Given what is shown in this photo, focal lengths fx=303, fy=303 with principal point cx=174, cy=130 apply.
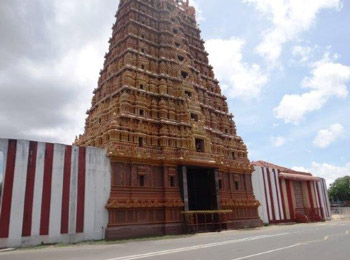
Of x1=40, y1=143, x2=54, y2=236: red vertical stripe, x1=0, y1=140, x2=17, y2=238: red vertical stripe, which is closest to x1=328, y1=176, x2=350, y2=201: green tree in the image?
x1=40, y1=143, x2=54, y2=236: red vertical stripe

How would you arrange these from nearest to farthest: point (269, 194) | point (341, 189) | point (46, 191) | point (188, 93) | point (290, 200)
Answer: point (46, 191)
point (188, 93)
point (269, 194)
point (290, 200)
point (341, 189)

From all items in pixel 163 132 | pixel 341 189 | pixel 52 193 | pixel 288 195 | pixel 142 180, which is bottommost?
pixel 288 195

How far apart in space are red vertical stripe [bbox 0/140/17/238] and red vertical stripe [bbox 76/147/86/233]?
199 inches

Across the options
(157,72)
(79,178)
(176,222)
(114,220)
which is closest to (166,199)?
(176,222)

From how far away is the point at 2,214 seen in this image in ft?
69.3

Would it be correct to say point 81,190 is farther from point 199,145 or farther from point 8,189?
point 199,145

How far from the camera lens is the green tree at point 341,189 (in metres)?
88.1

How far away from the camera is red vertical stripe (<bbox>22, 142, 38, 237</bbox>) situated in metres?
21.9

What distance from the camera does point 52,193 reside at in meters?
23.6

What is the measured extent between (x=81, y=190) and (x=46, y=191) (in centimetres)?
282

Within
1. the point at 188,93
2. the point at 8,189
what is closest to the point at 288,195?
the point at 188,93

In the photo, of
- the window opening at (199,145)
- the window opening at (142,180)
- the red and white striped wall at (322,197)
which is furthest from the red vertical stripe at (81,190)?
the red and white striped wall at (322,197)

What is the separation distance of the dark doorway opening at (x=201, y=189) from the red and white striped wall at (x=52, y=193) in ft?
38.1

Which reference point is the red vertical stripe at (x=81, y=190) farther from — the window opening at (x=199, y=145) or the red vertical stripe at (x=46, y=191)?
the window opening at (x=199, y=145)
